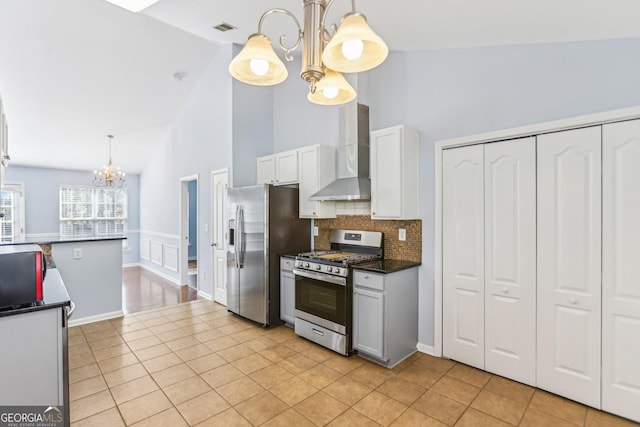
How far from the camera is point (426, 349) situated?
3227 mm

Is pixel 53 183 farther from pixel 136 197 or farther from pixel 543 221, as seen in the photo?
pixel 543 221

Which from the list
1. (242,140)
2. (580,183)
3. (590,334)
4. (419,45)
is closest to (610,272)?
(590,334)

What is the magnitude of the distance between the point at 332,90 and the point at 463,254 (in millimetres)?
2002

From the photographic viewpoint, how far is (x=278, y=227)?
3959mm

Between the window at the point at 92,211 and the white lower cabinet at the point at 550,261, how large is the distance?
27.9 ft

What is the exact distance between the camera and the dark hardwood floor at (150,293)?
4855 mm

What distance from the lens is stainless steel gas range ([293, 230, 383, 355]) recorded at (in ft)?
10.2

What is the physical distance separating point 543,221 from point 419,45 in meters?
1.96

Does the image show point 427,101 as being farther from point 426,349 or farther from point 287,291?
point 287,291

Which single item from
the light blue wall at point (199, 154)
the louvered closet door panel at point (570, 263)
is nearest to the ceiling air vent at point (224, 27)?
the light blue wall at point (199, 154)

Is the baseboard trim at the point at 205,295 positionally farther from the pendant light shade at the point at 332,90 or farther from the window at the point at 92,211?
the window at the point at 92,211

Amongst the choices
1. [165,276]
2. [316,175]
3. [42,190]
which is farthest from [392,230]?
[42,190]

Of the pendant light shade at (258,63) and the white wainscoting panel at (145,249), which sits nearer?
the pendant light shade at (258,63)

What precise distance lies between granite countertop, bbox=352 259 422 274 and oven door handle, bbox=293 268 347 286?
0.18 m
